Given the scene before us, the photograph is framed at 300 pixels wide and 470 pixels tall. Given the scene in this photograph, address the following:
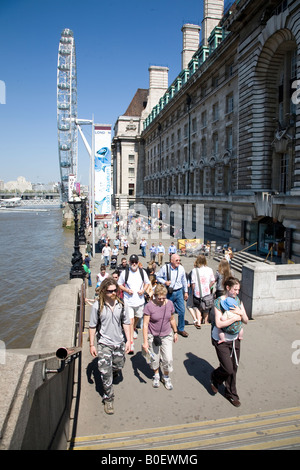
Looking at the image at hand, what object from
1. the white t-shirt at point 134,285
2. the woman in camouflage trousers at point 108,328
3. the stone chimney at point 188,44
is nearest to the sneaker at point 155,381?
the woman in camouflage trousers at point 108,328

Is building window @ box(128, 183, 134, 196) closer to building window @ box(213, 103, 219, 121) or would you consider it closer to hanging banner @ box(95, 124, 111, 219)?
building window @ box(213, 103, 219, 121)

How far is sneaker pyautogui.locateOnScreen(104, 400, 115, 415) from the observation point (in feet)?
15.5

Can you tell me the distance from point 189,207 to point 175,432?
115 ft

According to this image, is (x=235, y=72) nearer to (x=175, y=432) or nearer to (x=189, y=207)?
(x=189, y=207)

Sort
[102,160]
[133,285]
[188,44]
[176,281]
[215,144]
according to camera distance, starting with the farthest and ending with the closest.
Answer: [188,44]
[215,144]
[102,160]
[176,281]
[133,285]

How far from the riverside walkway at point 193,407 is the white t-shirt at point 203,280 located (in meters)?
1.18

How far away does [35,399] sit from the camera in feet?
10.2

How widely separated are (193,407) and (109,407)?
118 centimetres

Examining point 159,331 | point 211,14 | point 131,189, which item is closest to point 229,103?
point 211,14

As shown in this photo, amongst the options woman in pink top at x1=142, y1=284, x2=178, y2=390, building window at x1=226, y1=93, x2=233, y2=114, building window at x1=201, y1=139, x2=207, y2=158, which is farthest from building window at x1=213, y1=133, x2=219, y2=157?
woman in pink top at x1=142, y1=284, x2=178, y2=390

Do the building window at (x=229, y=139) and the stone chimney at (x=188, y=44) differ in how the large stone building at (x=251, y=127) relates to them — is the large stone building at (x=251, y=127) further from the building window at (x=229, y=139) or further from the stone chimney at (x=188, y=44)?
the stone chimney at (x=188, y=44)

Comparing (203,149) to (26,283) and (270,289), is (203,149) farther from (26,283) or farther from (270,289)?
(270,289)

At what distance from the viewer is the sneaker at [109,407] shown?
4.74 metres
